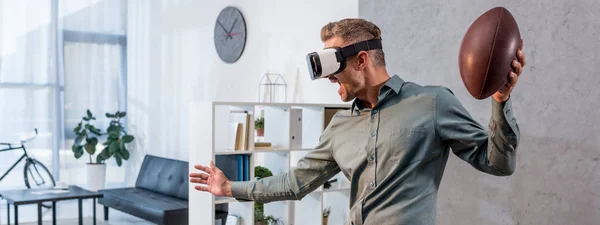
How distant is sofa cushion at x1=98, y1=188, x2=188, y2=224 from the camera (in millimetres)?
5770

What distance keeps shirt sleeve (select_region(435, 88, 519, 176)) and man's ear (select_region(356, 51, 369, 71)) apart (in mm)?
235

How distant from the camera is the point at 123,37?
8.41 meters

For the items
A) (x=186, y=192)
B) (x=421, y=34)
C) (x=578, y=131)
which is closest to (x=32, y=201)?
(x=186, y=192)

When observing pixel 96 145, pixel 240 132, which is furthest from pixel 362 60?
pixel 96 145

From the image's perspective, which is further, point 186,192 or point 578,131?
point 186,192

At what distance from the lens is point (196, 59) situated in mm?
6910

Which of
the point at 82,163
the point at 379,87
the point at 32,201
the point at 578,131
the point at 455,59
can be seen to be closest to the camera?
the point at 379,87

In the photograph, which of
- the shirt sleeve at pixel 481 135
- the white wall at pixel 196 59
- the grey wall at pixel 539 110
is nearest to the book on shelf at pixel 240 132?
the white wall at pixel 196 59

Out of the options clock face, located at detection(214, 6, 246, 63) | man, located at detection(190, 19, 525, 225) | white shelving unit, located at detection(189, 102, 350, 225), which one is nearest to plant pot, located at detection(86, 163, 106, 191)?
clock face, located at detection(214, 6, 246, 63)

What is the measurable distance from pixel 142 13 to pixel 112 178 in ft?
6.86

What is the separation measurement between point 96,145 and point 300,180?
652 centimetres

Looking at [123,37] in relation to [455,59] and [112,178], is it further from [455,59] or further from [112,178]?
[455,59]

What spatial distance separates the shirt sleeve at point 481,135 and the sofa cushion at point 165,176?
482 cm

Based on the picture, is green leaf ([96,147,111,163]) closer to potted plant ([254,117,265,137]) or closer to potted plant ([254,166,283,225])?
potted plant ([254,117,265,137])
